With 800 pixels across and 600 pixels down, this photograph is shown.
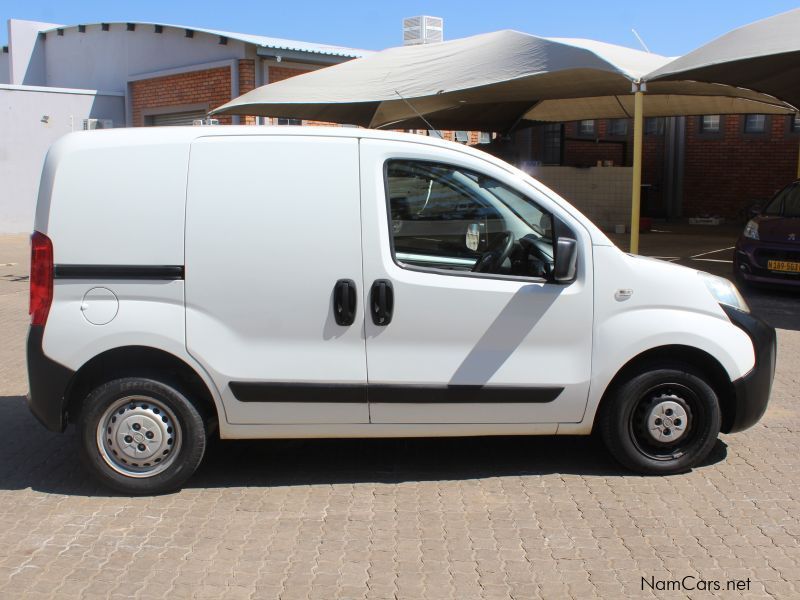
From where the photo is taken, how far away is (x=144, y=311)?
454 cm

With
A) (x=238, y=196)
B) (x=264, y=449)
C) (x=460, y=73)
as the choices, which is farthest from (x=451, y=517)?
→ (x=460, y=73)

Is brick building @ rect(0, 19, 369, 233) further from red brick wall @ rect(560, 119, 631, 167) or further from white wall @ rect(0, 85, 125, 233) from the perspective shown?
red brick wall @ rect(560, 119, 631, 167)

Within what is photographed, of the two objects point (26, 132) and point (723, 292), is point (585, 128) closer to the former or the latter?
point (26, 132)

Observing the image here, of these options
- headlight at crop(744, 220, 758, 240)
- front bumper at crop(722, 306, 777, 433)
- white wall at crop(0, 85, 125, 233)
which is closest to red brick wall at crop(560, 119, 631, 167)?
white wall at crop(0, 85, 125, 233)

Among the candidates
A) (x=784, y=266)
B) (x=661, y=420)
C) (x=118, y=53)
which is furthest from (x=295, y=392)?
(x=118, y=53)

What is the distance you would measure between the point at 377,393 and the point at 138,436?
50.2 inches

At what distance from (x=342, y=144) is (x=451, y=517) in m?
2.01

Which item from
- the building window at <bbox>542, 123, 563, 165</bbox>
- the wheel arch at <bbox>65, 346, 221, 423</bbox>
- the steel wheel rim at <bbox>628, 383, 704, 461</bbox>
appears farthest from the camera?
the building window at <bbox>542, 123, 563, 165</bbox>

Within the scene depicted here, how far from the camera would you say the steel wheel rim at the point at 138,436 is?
462 centimetres

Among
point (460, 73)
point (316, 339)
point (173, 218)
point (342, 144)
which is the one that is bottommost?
point (316, 339)

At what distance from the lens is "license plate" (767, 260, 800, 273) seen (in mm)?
10836

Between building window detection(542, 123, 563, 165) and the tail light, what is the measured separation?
21.7 metres

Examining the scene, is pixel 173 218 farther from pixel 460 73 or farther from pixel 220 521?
pixel 460 73

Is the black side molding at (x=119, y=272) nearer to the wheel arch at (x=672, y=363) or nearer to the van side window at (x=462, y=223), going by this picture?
the van side window at (x=462, y=223)
